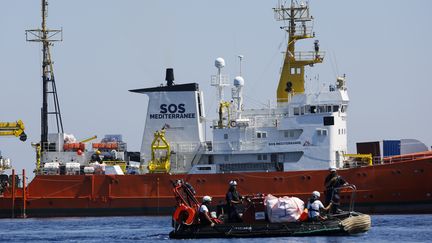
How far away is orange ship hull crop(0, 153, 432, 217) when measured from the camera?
56.8 m

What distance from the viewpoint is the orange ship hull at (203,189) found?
2235 inches

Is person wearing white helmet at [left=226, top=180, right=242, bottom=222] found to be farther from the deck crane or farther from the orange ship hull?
the deck crane

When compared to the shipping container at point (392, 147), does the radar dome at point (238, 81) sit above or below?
above

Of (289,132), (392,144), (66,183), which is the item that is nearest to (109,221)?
(66,183)

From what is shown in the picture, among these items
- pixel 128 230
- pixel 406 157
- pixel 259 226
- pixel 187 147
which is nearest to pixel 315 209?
pixel 259 226

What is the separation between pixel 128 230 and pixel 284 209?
33.9 ft

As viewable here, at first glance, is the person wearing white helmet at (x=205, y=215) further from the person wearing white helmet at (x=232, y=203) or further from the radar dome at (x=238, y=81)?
the radar dome at (x=238, y=81)

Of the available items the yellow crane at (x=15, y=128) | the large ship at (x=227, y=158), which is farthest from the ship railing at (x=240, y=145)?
the yellow crane at (x=15, y=128)

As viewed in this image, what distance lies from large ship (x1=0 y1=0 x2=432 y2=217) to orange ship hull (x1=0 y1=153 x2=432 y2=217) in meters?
0.05

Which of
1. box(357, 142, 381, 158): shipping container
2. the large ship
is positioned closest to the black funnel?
the large ship

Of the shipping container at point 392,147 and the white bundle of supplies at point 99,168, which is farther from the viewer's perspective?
the white bundle of supplies at point 99,168

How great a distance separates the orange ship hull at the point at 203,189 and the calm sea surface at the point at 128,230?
Result: 140 centimetres

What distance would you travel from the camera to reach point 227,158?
60438mm

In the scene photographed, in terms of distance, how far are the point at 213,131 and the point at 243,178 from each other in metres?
3.19
